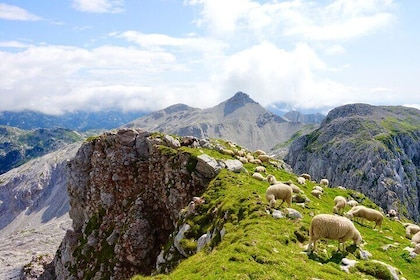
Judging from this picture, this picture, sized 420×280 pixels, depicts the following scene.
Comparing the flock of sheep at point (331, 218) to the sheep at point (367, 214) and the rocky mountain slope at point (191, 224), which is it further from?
the rocky mountain slope at point (191, 224)

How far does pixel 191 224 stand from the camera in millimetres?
40906

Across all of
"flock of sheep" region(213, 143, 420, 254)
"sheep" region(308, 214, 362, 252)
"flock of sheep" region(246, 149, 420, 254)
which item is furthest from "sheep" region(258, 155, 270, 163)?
"sheep" region(308, 214, 362, 252)

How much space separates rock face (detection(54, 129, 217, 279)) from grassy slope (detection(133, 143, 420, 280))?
56.6 ft

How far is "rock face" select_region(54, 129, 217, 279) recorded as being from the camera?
59719 millimetres

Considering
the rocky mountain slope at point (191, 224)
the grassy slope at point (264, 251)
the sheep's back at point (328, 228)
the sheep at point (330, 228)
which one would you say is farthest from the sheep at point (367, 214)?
the sheep's back at point (328, 228)

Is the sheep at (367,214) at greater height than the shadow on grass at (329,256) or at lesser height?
lesser

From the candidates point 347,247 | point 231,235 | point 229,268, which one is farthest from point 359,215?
point 229,268

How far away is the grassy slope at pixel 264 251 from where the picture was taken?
20266 mm

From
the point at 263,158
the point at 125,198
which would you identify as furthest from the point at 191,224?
the point at 125,198

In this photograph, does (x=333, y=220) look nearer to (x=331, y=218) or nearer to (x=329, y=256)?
(x=331, y=218)

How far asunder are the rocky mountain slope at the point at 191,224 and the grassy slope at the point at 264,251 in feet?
0.31

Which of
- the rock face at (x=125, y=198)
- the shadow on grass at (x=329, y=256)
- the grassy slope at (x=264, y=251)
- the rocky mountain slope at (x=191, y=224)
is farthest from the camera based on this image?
the rock face at (x=125, y=198)

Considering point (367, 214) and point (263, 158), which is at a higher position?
point (263, 158)

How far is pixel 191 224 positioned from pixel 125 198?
38.2 m
